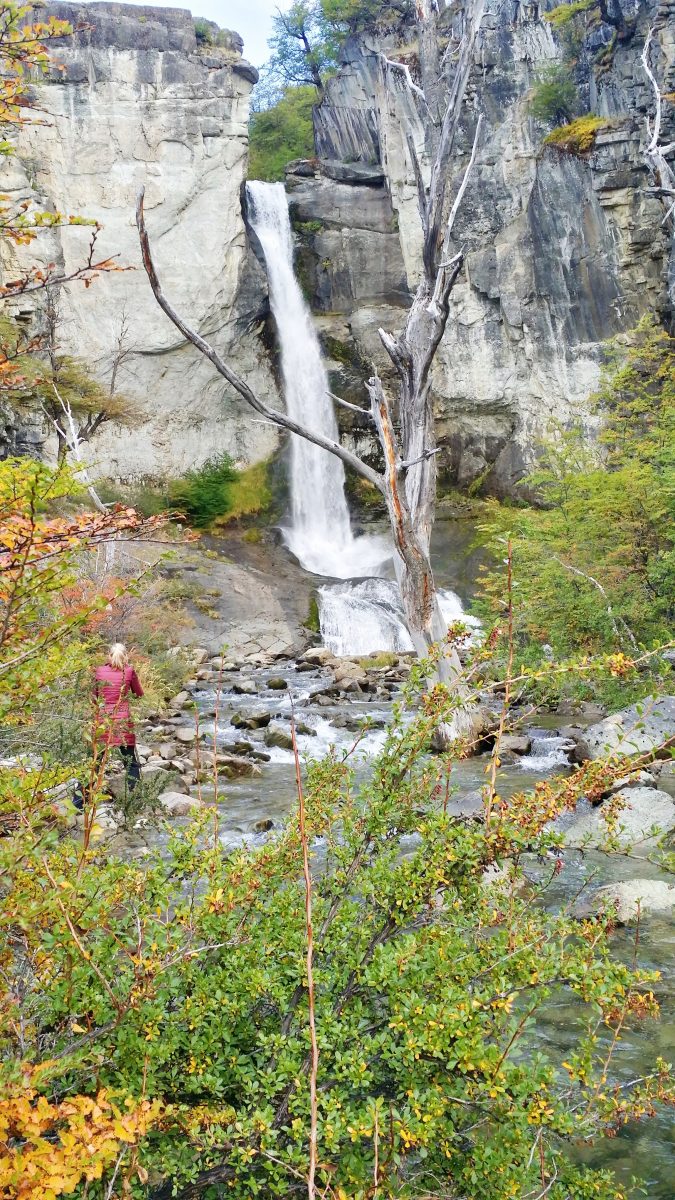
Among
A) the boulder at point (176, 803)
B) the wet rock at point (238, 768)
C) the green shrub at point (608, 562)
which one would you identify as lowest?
the wet rock at point (238, 768)

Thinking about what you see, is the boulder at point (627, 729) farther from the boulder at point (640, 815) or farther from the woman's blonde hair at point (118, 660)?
the woman's blonde hair at point (118, 660)

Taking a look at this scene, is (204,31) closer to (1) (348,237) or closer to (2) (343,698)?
(1) (348,237)

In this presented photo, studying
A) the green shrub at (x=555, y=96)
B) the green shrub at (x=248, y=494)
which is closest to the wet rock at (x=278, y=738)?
the green shrub at (x=248, y=494)

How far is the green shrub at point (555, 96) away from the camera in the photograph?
24484 mm

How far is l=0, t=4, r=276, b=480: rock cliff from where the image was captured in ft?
82.3

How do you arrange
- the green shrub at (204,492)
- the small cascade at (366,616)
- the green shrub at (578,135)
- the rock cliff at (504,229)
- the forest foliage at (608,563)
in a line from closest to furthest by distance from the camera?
1. the forest foliage at (608,563)
2. the small cascade at (366,616)
3. the rock cliff at (504,229)
4. the green shrub at (578,135)
5. the green shrub at (204,492)

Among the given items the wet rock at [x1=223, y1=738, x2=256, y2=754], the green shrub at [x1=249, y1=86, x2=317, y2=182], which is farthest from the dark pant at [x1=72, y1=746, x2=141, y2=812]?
the green shrub at [x1=249, y1=86, x2=317, y2=182]

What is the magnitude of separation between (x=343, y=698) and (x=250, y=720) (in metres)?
2.49

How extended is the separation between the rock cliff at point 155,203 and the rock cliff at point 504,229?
301 centimetres

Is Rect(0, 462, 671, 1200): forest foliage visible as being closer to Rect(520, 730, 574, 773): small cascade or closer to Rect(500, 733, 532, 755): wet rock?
Rect(520, 730, 574, 773): small cascade

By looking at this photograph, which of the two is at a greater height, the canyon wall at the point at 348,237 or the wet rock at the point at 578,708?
the canyon wall at the point at 348,237

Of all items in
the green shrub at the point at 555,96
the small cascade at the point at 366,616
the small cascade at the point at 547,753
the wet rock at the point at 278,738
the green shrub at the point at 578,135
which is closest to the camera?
the small cascade at the point at 547,753

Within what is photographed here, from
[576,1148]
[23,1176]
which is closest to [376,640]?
[576,1148]

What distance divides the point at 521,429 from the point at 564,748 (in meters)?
19.0
